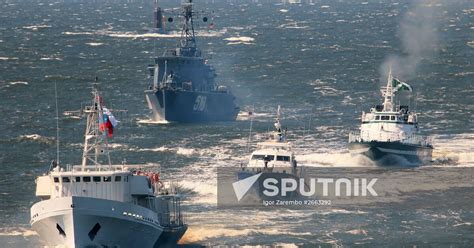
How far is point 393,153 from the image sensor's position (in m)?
119

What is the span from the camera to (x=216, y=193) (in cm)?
10281

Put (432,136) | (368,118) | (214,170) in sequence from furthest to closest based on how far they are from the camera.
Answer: (432,136), (368,118), (214,170)

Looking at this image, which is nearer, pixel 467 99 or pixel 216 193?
pixel 216 193

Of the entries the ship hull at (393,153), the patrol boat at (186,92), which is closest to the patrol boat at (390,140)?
the ship hull at (393,153)

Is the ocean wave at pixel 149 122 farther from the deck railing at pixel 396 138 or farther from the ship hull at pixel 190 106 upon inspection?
the deck railing at pixel 396 138

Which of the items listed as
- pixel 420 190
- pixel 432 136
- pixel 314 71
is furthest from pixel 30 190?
pixel 314 71

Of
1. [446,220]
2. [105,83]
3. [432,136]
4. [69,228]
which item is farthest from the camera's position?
[105,83]

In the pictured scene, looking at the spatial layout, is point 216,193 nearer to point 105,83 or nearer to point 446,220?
point 446,220

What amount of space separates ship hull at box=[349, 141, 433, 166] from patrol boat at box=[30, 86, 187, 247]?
1672 inches

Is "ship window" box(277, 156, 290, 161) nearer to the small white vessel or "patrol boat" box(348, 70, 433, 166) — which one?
the small white vessel

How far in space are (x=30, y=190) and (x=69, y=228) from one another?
1120 inches

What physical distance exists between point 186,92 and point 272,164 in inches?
2059

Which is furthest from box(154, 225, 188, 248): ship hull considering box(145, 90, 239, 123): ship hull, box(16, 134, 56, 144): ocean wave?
box(145, 90, 239, 123): ship hull

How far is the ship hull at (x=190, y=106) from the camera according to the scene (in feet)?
480
